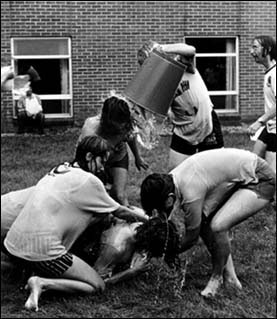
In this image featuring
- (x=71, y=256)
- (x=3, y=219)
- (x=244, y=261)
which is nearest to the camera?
(x=71, y=256)

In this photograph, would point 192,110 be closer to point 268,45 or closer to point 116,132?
point 116,132

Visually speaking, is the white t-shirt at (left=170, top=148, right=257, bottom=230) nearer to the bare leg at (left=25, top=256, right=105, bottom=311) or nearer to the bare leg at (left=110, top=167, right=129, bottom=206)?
the bare leg at (left=25, top=256, right=105, bottom=311)

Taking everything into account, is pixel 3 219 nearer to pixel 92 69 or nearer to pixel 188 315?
pixel 188 315

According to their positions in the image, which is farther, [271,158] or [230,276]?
[271,158]

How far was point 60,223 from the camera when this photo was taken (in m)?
4.84

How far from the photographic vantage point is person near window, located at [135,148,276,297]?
4879 mm

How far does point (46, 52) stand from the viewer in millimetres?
14586

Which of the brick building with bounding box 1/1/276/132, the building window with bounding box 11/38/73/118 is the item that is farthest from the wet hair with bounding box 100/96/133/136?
the building window with bounding box 11/38/73/118

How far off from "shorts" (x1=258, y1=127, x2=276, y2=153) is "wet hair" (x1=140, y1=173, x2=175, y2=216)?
2.76m

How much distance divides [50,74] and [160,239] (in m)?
10.2

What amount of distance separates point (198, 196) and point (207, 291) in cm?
66

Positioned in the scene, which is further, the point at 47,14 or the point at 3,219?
the point at 47,14

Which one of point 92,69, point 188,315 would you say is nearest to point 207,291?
point 188,315

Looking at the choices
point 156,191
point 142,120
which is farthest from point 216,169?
point 142,120
